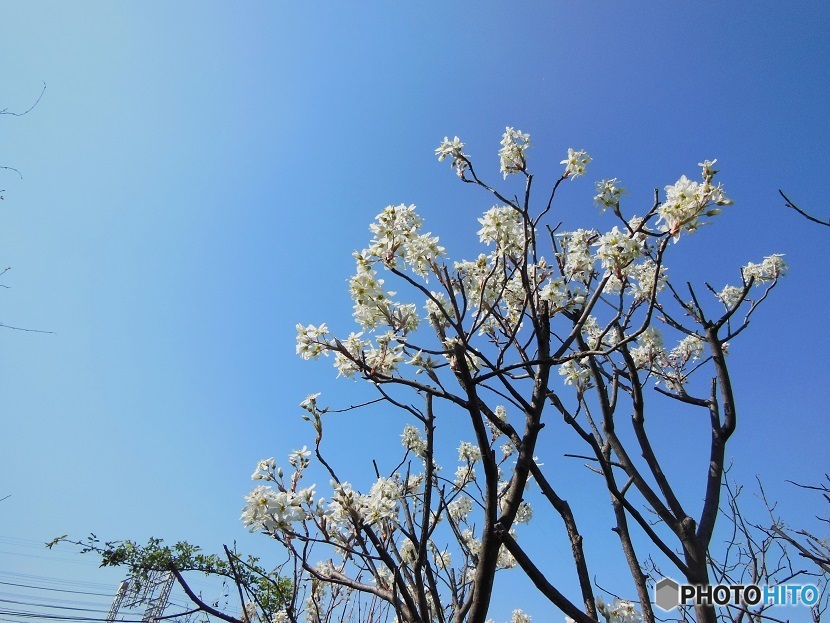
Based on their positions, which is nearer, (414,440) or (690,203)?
(690,203)

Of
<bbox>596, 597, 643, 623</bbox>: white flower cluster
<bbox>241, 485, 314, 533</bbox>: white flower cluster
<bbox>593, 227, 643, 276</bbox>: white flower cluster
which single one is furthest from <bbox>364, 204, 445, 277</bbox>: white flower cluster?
<bbox>596, 597, 643, 623</bbox>: white flower cluster

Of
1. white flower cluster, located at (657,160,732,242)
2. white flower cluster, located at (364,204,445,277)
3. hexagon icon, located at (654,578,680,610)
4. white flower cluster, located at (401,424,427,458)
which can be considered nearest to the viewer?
white flower cluster, located at (657,160,732,242)

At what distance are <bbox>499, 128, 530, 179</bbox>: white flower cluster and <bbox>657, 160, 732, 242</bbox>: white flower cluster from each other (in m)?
1.27

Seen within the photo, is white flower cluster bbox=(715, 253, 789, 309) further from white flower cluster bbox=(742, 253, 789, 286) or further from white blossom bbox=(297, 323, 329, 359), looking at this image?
white blossom bbox=(297, 323, 329, 359)

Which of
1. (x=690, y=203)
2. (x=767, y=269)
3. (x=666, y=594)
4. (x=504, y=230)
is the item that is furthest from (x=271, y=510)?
(x=767, y=269)

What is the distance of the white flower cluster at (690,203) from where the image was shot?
8.27ft

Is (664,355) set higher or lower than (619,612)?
higher

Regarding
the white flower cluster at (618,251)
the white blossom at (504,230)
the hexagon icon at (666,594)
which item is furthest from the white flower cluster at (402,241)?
the hexagon icon at (666,594)

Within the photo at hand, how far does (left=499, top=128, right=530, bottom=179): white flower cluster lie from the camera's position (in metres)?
3.67

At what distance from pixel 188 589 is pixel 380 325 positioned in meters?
1.83

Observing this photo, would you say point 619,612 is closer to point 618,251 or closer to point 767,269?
point 618,251

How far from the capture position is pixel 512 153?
3697mm

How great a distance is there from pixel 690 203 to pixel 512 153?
1502mm

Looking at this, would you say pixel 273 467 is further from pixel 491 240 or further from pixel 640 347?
pixel 640 347
